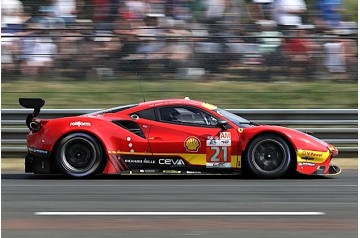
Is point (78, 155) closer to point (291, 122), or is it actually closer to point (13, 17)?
point (291, 122)

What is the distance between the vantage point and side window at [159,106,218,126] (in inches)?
398

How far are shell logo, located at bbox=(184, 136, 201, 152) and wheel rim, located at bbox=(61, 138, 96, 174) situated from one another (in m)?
1.20

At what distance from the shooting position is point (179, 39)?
13.6m

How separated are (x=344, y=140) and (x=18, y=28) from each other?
239 inches

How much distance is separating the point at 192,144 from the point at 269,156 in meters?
1.02

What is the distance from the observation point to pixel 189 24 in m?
13.8

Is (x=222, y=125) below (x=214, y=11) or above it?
below

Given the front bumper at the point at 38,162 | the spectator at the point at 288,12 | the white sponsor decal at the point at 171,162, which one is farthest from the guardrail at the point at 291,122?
the white sponsor decal at the point at 171,162

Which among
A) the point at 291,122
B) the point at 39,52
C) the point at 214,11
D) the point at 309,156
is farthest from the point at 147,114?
the point at 39,52

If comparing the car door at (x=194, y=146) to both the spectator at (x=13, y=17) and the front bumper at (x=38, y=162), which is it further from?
the spectator at (x=13, y=17)

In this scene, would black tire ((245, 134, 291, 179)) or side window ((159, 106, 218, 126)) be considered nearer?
black tire ((245, 134, 291, 179))

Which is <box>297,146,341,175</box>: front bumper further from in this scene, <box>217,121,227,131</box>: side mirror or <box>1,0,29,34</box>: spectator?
<box>1,0,29,34</box>: spectator

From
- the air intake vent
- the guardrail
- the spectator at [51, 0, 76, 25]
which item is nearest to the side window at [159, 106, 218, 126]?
the air intake vent

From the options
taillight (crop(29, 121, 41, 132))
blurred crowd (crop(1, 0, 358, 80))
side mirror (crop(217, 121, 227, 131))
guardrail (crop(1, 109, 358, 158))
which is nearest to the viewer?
side mirror (crop(217, 121, 227, 131))
